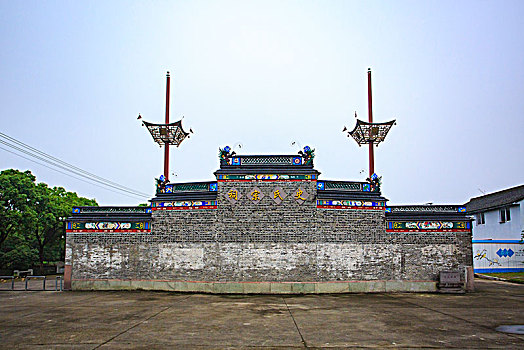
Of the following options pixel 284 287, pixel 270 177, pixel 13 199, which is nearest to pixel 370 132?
pixel 270 177

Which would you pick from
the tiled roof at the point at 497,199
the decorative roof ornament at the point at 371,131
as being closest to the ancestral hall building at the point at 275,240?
the decorative roof ornament at the point at 371,131

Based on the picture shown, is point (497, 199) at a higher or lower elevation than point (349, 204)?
→ higher

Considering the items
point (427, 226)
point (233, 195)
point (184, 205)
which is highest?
point (233, 195)

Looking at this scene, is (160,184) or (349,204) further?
(160,184)

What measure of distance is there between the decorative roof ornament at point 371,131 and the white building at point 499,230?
12.8m

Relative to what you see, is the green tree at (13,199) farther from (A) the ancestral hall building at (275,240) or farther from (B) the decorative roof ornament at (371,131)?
(B) the decorative roof ornament at (371,131)

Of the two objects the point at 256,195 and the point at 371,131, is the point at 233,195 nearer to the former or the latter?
the point at 256,195

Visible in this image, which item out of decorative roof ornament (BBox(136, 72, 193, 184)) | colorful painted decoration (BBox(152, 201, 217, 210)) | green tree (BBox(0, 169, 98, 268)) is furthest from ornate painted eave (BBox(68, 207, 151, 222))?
green tree (BBox(0, 169, 98, 268))

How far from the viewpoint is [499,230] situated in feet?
107

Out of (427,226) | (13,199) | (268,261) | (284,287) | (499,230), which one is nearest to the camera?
(284,287)

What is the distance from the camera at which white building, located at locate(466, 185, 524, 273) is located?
88.6ft

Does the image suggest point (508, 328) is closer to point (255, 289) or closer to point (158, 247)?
point (255, 289)

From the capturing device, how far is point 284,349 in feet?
24.7

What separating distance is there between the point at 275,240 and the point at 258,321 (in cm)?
635
